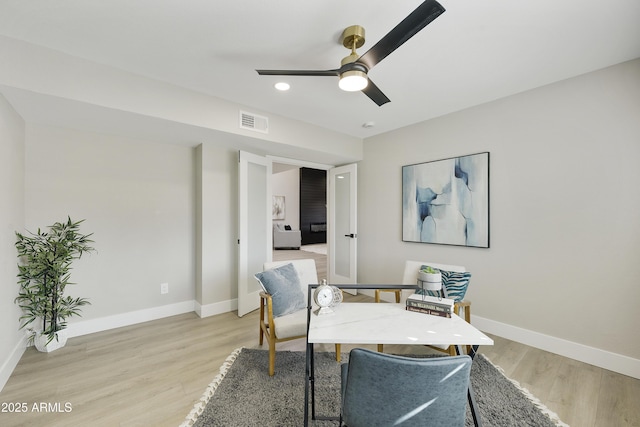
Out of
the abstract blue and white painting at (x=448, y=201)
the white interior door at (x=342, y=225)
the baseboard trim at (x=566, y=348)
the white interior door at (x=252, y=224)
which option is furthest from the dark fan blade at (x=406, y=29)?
the baseboard trim at (x=566, y=348)

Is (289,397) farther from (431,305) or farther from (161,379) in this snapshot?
(431,305)

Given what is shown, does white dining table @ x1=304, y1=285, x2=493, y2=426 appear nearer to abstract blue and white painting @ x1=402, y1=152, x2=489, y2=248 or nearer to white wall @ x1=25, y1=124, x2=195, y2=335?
abstract blue and white painting @ x1=402, y1=152, x2=489, y2=248

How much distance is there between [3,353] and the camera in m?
2.01

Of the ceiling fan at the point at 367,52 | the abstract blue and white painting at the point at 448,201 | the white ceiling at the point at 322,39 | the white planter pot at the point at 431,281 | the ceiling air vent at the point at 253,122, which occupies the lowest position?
the white planter pot at the point at 431,281

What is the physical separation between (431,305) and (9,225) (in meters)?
3.30

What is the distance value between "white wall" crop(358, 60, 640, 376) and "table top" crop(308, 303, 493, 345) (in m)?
1.65

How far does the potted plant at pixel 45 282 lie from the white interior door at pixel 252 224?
1610 mm

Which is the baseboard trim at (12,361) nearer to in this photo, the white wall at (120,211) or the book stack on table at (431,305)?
the white wall at (120,211)

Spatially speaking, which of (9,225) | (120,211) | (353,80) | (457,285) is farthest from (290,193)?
(353,80)

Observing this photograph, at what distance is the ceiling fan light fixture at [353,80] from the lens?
1713mm

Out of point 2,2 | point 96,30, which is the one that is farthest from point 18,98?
point 96,30

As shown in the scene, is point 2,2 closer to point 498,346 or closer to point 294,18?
point 294,18

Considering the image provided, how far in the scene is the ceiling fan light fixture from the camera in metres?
1.71

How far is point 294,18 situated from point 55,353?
349 centimetres
